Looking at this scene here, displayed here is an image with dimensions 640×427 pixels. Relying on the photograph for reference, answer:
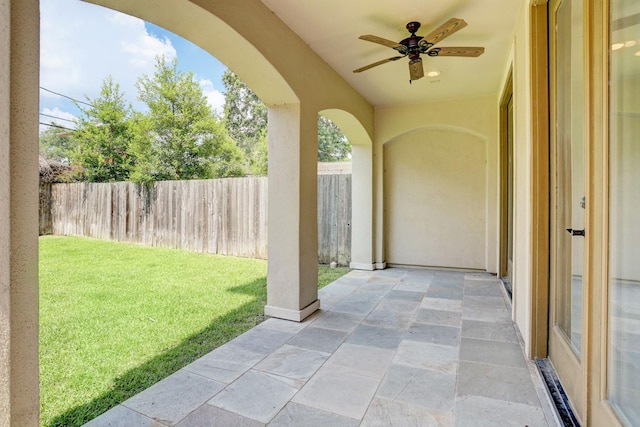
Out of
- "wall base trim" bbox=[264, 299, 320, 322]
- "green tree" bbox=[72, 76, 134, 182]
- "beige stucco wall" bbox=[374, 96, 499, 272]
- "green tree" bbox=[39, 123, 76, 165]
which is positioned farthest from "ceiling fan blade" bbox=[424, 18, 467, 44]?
"green tree" bbox=[39, 123, 76, 165]

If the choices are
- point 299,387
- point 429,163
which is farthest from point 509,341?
point 429,163

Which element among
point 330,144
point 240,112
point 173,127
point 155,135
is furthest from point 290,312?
point 240,112

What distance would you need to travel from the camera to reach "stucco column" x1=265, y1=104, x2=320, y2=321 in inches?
126

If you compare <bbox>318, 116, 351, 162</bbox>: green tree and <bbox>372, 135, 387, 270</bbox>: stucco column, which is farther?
<bbox>318, 116, 351, 162</bbox>: green tree

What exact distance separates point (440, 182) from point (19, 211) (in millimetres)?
5388

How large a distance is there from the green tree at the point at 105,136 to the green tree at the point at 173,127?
43.1 inches

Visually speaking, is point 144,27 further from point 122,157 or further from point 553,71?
point 553,71

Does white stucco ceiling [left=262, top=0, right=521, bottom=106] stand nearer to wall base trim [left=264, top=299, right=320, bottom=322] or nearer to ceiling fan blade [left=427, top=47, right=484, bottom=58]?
ceiling fan blade [left=427, top=47, right=484, bottom=58]

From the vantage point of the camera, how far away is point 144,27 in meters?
14.0

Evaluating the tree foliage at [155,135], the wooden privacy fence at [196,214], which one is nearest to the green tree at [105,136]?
the tree foliage at [155,135]

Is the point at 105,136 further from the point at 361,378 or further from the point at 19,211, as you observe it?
the point at 361,378

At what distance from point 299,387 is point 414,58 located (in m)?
3.00

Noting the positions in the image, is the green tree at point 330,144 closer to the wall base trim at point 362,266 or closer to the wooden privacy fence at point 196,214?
the wooden privacy fence at point 196,214

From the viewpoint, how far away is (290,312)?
3.19 m
